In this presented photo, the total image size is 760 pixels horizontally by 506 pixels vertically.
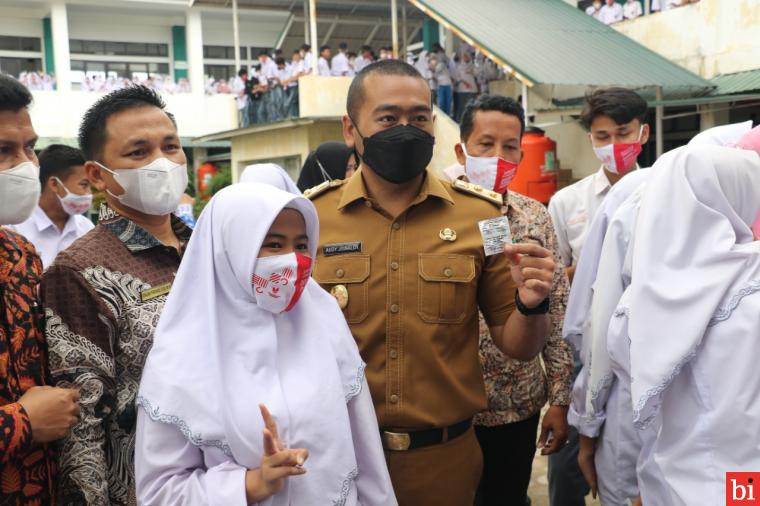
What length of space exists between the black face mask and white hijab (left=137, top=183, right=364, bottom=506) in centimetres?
35

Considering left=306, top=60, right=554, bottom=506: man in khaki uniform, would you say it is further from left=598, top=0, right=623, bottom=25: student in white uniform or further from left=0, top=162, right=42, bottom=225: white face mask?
left=598, top=0, right=623, bottom=25: student in white uniform

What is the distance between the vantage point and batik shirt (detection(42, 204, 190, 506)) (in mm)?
1936

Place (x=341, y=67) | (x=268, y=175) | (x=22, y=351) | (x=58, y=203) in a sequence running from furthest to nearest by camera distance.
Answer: (x=341, y=67) < (x=58, y=203) < (x=268, y=175) < (x=22, y=351)

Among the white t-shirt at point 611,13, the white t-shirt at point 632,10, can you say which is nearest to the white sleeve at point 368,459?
the white t-shirt at point 632,10

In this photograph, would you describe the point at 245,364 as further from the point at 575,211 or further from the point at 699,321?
the point at 575,211

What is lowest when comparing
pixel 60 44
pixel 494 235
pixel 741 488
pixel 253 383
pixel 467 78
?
pixel 741 488

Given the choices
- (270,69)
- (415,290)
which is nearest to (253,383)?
(415,290)

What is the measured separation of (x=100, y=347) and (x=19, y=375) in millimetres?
219

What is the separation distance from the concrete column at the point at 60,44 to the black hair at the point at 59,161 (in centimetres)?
1795

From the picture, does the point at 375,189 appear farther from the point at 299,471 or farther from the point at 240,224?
the point at 299,471

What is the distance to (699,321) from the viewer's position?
187 cm

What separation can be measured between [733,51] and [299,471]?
10.5 m

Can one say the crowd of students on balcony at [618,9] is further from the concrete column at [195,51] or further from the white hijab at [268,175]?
the concrete column at [195,51]

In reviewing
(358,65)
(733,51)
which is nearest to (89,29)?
(358,65)
